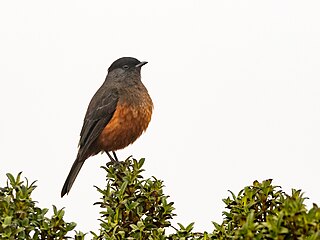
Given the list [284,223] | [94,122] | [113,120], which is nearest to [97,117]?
[94,122]

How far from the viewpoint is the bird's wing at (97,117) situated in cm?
720

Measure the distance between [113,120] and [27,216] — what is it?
9.86ft

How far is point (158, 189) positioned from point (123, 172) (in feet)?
1.96

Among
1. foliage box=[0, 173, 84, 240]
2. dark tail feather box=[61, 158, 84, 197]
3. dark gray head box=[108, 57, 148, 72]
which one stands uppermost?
dark gray head box=[108, 57, 148, 72]

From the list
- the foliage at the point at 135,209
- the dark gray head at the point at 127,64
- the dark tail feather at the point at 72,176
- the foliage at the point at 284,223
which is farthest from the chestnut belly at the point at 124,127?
the foliage at the point at 284,223

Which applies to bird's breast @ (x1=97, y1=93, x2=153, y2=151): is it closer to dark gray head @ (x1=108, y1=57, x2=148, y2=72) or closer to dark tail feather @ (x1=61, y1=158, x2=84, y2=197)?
dark tail feather @ (x1=61, y1=158, x2=84, y2=197)

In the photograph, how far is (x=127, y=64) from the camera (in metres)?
7.81

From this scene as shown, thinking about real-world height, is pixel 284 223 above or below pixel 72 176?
below

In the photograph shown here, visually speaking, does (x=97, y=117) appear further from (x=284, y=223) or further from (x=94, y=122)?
(x=284, y=223)

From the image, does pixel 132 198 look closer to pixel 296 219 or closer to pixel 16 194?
pixel 16 194

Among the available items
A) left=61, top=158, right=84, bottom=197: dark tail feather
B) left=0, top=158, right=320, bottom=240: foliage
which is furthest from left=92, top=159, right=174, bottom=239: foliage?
left=61, top=158, right=84, bottom=197: dark tail feather

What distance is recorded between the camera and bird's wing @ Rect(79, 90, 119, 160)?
7.20m

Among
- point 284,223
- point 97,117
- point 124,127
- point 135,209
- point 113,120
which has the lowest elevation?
point 284,223

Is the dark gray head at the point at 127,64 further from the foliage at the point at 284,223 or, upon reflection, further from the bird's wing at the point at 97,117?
the foliage at the point at 284,223
